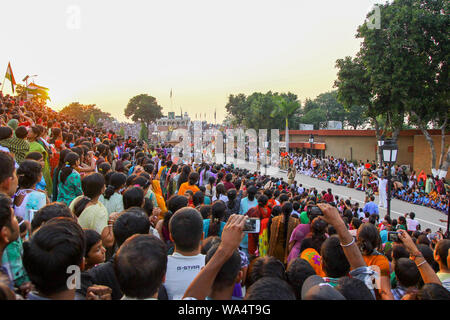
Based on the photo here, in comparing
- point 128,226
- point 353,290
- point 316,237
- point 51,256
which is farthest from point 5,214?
point 316,237

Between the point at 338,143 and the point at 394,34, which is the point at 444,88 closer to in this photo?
the point at 394,34

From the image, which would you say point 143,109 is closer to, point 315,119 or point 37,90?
point 315,119

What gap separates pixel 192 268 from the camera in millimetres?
2672

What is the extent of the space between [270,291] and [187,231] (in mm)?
998

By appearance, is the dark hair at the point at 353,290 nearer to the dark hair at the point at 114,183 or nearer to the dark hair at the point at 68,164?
the dark hair at the point at 114,183

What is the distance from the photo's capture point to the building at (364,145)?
25438 millimetres

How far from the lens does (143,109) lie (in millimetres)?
77062

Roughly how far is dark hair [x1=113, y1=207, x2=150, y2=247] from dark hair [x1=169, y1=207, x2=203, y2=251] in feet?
1.15

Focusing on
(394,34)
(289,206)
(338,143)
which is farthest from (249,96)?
(289,206)

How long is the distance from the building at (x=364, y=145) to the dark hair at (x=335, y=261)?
25.1 m

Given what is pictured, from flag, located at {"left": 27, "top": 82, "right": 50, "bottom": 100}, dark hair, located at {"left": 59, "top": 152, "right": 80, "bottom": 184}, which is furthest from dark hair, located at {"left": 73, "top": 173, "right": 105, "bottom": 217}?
flag, located at {"left": 27, "top": 82, "right": 50, "bottom": 100}

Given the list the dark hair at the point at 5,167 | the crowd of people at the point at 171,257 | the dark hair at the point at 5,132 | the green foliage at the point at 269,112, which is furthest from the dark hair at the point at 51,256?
the green foliage at the point at 269,112

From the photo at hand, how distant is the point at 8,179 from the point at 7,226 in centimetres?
121

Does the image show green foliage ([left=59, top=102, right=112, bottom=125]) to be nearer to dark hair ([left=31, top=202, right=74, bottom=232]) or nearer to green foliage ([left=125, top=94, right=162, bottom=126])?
green foliage ([left=125, top=94, right=162, bottom=126])
